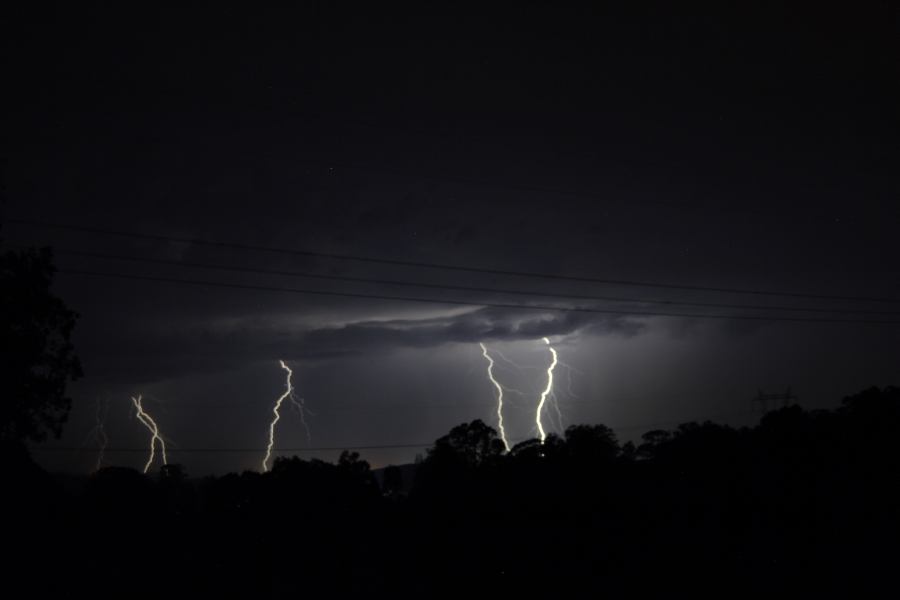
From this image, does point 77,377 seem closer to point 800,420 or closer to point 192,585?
point 192,585

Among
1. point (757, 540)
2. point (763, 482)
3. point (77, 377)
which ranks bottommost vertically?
point (757, 540)

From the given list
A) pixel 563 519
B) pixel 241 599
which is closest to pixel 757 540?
pixel 563 519

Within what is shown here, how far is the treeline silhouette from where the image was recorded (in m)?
23.4

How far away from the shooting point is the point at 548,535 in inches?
1121

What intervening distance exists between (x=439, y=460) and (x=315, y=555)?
119 ft

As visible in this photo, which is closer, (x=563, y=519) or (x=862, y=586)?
(x=862, y=586)

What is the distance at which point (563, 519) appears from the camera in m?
31.5

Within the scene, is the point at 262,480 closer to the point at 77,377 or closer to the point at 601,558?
the point at 77,377

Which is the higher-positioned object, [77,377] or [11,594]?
[77,377]

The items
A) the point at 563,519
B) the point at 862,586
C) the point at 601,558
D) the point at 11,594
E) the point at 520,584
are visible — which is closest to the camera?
the point at 11,594

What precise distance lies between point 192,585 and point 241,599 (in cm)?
173

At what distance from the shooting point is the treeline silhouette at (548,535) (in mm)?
23406

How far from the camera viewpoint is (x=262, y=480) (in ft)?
193

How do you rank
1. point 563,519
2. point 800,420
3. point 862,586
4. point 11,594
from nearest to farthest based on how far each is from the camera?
point 11,594 → point 862,586 → point 563,519 → point 800,420
